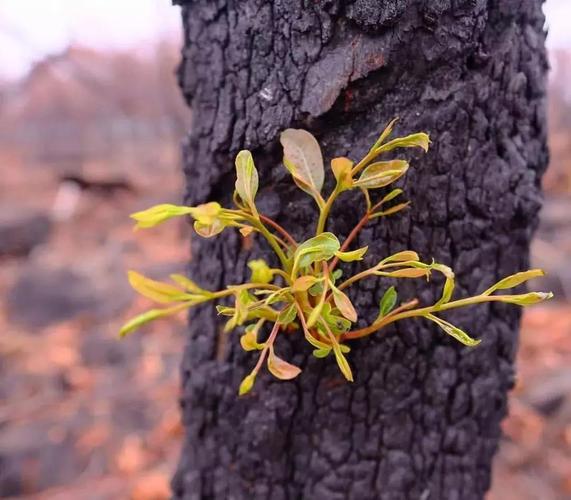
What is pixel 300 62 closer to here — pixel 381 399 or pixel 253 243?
pixel 253 243

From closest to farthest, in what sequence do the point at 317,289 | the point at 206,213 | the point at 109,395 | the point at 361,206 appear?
the point at 206,213 → the point at 317,289 → the point at 361,206 → the point at 109,395

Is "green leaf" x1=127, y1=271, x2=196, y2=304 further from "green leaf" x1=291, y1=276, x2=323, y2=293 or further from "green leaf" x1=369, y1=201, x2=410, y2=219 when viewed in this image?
"green leaf" x1=369, y1=201, x2=410, y2=219

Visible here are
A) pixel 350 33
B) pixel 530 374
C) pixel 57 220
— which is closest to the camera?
pixel 350 33

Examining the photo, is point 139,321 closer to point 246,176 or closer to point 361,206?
point 246,176

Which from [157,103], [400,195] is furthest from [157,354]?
[157,103]

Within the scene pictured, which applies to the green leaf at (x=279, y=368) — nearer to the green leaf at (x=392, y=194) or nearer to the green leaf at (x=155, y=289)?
the green leaf at (x=155, y=289)

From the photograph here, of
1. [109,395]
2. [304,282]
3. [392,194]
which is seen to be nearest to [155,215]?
[304,282]

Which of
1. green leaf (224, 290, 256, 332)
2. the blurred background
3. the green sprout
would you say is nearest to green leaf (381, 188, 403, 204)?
the green sprout
